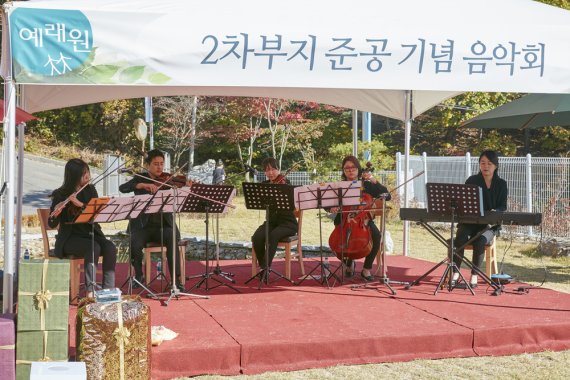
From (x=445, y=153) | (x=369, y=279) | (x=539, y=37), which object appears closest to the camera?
(x=539, y=37)

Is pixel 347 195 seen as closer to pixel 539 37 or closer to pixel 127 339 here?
pixel 539 37

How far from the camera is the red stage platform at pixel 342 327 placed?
4.76 metres

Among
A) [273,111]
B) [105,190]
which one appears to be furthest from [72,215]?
[273,111]

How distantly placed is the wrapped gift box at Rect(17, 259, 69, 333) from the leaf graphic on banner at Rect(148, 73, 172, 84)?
1.36 m

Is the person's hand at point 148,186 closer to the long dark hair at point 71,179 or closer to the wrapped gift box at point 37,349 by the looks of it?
the long dark hair at point 71,179

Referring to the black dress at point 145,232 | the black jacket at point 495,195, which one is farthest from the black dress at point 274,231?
the black jacket at point 495,195

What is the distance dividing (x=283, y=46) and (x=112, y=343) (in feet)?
7.51

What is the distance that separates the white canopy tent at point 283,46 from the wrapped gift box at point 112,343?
0.78 metres

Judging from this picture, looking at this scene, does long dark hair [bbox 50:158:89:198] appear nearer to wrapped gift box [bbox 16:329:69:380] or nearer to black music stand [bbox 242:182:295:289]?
black music stand [bbox 242:182:295:289]

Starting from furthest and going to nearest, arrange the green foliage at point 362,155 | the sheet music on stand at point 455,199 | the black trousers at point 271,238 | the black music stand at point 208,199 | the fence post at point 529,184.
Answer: the green foliage at point 362,155 < the fence post at point 529,184 < the black trousers at point 271,238 < the black music stand at point 208,199 < the sheet music on stand at point 455,199

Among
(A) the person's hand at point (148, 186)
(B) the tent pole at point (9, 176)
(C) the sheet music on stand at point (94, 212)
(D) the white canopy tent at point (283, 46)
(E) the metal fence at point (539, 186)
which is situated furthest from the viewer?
(E) the metal fence at point (539, 186)

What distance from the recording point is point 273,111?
22.3 m

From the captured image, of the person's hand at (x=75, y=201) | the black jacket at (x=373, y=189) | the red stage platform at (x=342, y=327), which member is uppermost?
the black jacket at (x=373, y=189)

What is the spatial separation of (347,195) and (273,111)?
15.7 m
